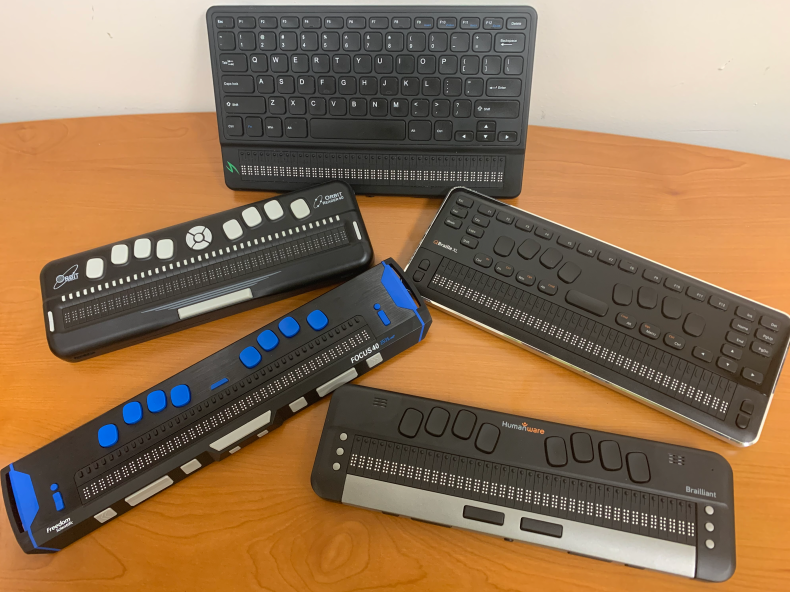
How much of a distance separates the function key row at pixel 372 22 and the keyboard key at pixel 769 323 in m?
0.46

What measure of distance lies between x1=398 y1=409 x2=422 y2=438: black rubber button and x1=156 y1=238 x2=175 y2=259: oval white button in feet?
1.23

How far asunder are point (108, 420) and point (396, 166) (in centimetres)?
49

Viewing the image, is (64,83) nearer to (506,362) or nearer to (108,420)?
(108,420)

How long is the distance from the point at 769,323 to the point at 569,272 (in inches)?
9.1

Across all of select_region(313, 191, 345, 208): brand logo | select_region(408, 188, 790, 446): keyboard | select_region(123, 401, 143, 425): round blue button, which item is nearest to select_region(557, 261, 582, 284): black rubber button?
select_region(408, 188, 790, 446): keyboard

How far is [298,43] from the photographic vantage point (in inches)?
26.4

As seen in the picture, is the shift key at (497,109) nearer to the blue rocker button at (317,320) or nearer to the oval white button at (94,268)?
the blue rocker button at (317,320)

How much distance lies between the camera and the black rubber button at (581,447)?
0.53m

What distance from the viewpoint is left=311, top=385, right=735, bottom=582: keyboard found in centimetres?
49

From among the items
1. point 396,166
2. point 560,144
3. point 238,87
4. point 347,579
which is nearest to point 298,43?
point 238,87

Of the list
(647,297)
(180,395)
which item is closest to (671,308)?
(647,297)

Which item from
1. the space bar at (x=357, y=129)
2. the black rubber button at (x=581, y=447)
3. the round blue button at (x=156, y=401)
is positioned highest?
the space bar at (x=357, y=129)

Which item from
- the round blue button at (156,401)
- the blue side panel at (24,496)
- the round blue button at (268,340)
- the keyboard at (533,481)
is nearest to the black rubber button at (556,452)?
the keyboard at (533,481)

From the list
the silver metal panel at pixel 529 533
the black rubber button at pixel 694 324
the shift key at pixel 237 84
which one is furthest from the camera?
the shift key at pixel 237 84
